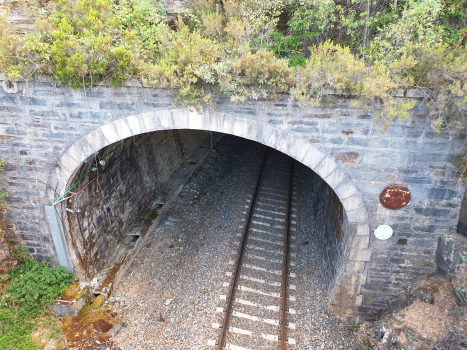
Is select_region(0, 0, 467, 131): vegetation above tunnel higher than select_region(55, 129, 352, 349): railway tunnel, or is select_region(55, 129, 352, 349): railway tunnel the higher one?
select_region(0, 0, 467, 131): vegetation above tunnel

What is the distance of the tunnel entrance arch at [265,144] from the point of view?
516cm

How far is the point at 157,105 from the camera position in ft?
17.1

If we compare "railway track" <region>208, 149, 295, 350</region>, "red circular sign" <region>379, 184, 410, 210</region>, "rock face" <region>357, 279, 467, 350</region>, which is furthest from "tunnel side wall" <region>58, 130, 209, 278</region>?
"rock face" <region>357, 279, 467, 350</region>

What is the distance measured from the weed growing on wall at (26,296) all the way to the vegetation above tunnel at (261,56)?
423 cm

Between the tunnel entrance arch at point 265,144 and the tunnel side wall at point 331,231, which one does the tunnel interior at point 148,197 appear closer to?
the tunnel side wall at point 331,231

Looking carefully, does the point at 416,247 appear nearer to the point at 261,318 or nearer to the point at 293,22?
the point at 261,318

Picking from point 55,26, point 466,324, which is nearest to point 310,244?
point 466,324

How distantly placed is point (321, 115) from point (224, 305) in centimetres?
441

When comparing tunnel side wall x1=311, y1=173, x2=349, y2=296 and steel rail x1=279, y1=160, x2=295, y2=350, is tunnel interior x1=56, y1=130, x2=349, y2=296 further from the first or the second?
steel rail x1=279, y1=160, x2=295, y2=350

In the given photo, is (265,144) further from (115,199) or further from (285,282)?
(115,199)

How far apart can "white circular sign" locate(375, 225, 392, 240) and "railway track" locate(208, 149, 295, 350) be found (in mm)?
2375

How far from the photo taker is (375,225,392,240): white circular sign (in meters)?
5.54

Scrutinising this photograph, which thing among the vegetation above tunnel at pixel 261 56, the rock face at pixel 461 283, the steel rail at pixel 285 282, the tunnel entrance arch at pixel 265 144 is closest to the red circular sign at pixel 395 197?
the tunnel entrance arch at pixel 265 144

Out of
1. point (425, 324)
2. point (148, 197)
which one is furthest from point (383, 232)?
point (148, 197)
